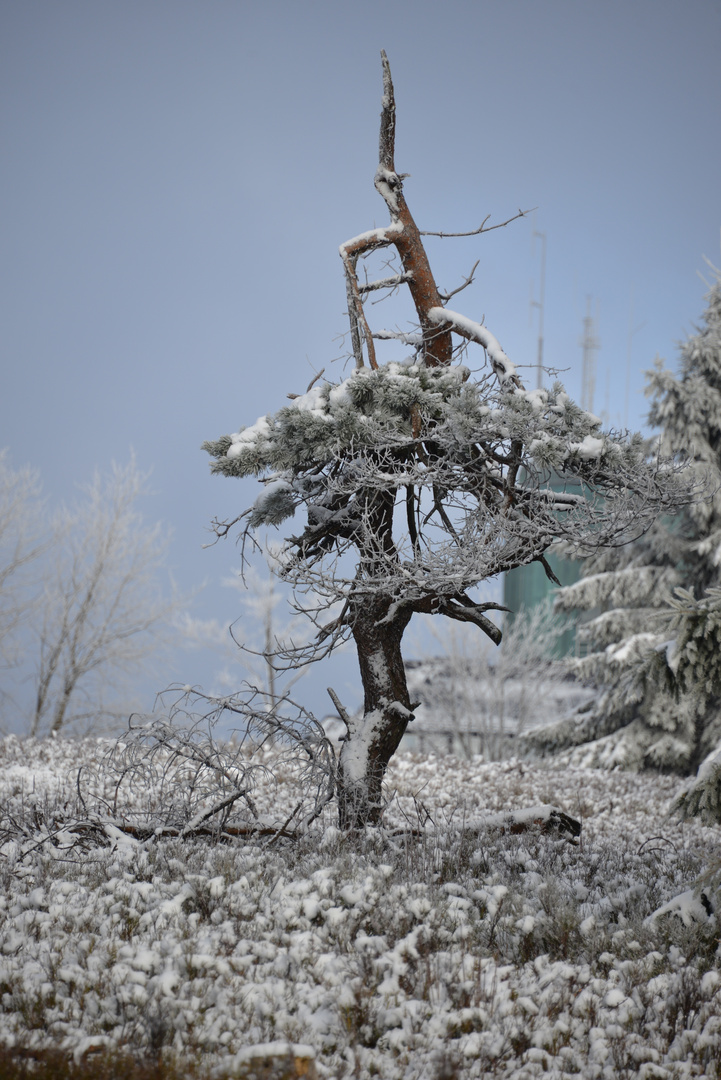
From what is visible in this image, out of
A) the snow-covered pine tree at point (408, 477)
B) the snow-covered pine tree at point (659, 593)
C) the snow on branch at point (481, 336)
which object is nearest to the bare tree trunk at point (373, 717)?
the snow-covered pine tree at point (408, 477)

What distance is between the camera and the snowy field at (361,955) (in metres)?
3.32

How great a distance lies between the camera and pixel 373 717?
691 centimetres

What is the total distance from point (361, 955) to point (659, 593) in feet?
41.3

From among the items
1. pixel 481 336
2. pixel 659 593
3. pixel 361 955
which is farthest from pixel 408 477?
pixel 659 593

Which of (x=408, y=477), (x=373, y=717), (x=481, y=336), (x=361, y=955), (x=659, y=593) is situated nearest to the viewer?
(x=361, y=955)

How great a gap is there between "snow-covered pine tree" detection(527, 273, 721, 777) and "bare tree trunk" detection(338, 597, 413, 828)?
25.4 feet

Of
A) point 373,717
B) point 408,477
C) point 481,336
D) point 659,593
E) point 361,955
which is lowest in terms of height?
point 361,955

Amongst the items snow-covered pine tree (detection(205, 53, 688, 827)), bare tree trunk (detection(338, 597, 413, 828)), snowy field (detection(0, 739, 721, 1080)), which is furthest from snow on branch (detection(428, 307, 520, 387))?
snowy field (detection(0, 739, 721, 1080))

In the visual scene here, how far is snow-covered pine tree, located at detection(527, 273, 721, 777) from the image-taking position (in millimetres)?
14094

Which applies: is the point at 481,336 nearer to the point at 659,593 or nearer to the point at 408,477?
the point at 408,477

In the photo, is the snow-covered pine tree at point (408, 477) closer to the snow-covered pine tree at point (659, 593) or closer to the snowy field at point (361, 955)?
the snowy field at point (361, 955)

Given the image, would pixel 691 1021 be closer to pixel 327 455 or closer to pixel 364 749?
pixel 364 749

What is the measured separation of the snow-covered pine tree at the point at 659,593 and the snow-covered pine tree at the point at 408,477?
7.74 m

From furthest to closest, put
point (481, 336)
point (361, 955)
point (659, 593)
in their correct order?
point (659, 593) < point (481, 336) < point (361, 955)
